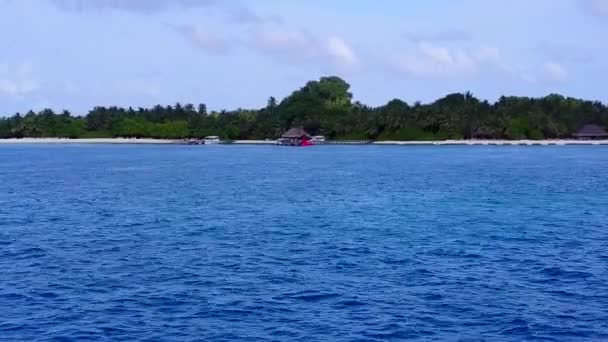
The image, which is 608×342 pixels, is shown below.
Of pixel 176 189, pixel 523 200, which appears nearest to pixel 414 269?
pixel 523 200

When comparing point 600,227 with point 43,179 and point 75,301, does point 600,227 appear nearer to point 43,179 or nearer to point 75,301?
point 75,301

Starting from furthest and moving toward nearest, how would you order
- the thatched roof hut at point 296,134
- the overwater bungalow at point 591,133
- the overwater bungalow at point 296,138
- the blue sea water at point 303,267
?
the thatched roof hut at point 296,134 < the overwater bungalow at point 296,138 < the overwater bungalow at point 591,133 < the blue sea water at point 303,267

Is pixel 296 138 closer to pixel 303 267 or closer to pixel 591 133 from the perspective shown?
pixel 591 133

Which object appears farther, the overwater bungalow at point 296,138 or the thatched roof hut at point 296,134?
the thatched roof hut at point 296,134

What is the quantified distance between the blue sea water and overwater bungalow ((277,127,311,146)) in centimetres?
13407

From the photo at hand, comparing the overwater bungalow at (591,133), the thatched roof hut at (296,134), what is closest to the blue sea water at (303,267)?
the thatched roof hut at (296,134)

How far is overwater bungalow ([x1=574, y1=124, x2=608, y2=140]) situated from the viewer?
18575cm

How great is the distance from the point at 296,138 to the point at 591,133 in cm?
7518

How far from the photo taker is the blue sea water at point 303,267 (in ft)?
69.7

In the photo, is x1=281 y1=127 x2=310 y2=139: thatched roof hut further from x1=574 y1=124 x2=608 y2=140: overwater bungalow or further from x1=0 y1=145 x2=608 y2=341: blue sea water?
x1=0 y1=145 x2=608 y2=341: blue sea water

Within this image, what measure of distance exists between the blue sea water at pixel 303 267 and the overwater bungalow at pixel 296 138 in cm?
13407

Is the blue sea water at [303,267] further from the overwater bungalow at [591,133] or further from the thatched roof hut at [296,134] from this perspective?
the overwater bungalow at [591,133]

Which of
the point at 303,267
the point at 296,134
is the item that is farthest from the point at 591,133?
the point at 303,267

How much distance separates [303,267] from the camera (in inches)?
1139
